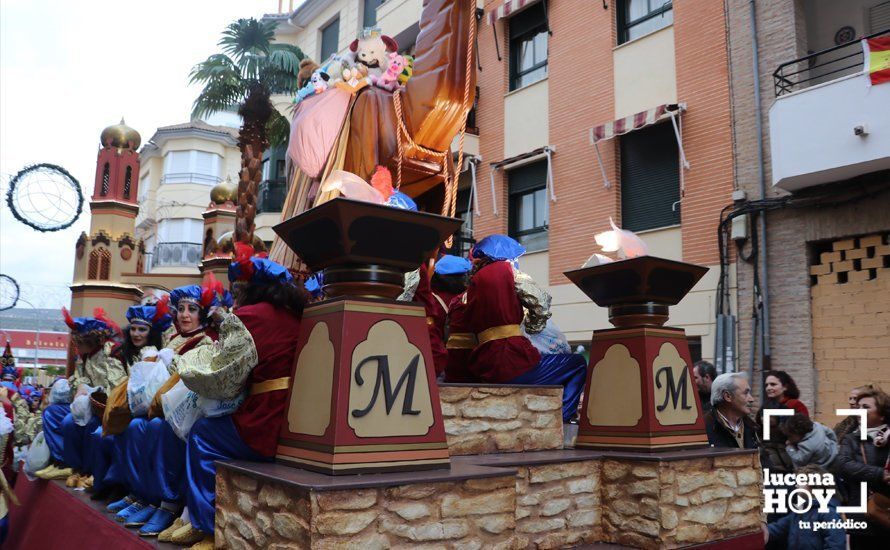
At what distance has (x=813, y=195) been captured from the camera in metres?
9.58

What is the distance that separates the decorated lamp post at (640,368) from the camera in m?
4.52

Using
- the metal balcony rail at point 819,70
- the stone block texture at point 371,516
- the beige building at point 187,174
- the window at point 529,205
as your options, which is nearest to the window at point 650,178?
the window at point 529,205

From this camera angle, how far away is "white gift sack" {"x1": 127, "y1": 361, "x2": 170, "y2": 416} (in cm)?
504

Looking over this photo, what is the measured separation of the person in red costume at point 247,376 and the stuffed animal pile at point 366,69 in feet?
10.4

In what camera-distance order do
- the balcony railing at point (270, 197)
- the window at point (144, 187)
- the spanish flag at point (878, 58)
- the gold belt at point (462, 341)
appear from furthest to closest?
the window at point (144, 187), the balcony railing at point (270, 197), the spanish flag at point (878, 58), the gold belt at point (462, 341)

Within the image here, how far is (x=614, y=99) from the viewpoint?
41.3 ft

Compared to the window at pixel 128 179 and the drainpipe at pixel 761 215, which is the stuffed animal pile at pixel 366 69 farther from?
the window at pixel 128 179

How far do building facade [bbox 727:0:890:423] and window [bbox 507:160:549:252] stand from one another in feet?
13.8

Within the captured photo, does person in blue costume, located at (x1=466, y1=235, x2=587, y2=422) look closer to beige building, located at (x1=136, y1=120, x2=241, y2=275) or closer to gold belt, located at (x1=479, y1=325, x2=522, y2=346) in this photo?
gold belt, located at (x1=479, y1=325, x2=522, y2=346)

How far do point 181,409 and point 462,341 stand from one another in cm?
261

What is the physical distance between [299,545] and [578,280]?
2.91 metres

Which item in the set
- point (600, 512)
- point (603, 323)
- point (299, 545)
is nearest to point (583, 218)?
point (603, 323)

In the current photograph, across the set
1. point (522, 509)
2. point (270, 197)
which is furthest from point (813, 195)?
point (270, 197)

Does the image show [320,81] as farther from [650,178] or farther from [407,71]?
[650,178]
